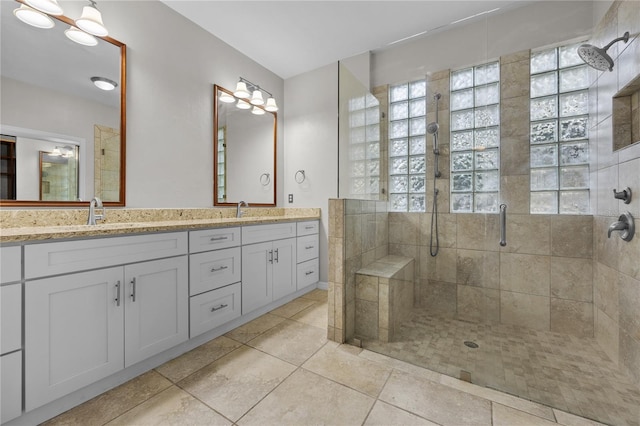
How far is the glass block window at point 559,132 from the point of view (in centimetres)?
175

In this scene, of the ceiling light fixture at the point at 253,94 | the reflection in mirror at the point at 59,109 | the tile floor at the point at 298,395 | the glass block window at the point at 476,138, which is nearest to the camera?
the tile floor at the point at 298,395

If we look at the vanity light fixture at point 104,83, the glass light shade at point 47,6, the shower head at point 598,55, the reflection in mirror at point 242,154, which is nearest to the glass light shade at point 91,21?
the glass light shade at point 47,6

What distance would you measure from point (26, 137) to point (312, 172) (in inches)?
93.7

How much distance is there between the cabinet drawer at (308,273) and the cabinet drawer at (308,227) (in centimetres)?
34

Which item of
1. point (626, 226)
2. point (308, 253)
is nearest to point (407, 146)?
point (626, 226)

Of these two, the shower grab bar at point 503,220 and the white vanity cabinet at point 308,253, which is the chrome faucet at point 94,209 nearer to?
the white vanity cabinet at point 308,253

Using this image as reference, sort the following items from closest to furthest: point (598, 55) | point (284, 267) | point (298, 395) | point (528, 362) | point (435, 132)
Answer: point (298, 395)
point (598, 55)
point (528, 362)
point (435, 132)
point (284, 267)

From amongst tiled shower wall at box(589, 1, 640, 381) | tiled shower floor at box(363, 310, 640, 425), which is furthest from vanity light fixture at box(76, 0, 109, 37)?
tiled shower wall at box(589, 1, 640, 381)

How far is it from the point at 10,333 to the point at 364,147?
7.57ft

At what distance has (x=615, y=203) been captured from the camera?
5.09 feet

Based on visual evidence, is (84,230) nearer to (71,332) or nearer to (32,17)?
(71,332)

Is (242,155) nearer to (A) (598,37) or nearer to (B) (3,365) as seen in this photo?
(B) (3,365)

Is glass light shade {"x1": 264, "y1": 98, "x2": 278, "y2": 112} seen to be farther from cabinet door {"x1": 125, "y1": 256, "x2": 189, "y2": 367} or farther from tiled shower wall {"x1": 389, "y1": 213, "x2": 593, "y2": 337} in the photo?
tiled shower wall {"x1": 389, "y1": 213, "x2": 593, "y2": 337}

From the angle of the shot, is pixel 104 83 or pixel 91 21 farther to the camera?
pixel 104 83
